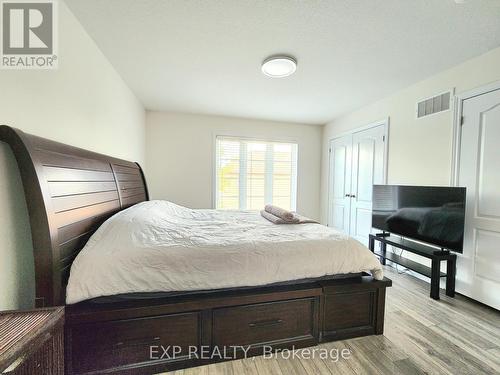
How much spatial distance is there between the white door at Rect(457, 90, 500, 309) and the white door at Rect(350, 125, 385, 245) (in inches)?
41.4

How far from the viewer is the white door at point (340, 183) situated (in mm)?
4000

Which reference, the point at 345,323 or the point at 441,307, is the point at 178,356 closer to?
the point at 345,323

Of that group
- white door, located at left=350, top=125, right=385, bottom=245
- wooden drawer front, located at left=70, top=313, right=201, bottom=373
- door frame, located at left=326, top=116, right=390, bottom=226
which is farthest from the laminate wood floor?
door frame, located at left=326, top=116, right=390, bottom=226

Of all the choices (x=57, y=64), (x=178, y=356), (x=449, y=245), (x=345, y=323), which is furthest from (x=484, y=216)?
(x=57, y=64)

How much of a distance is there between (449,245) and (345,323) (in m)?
1.47


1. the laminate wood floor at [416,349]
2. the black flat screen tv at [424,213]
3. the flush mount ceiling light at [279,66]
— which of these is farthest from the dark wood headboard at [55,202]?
the black flat screen tv at [424,213]

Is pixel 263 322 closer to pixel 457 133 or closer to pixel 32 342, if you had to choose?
pixel 32 342

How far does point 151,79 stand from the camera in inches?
107

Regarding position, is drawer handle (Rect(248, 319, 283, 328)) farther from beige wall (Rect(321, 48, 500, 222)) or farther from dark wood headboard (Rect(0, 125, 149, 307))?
beige wall (Rect(321, 48, 500, 222))

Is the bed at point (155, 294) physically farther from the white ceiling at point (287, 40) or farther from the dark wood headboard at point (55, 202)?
the white ceiling at point (287, 40)

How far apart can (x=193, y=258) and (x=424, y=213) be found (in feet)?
8.34

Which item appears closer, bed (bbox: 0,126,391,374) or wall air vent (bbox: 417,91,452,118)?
bed (bbox: 0,126,391,374)

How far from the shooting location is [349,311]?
1.63 metres

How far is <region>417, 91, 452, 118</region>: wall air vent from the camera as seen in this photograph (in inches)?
96.7
